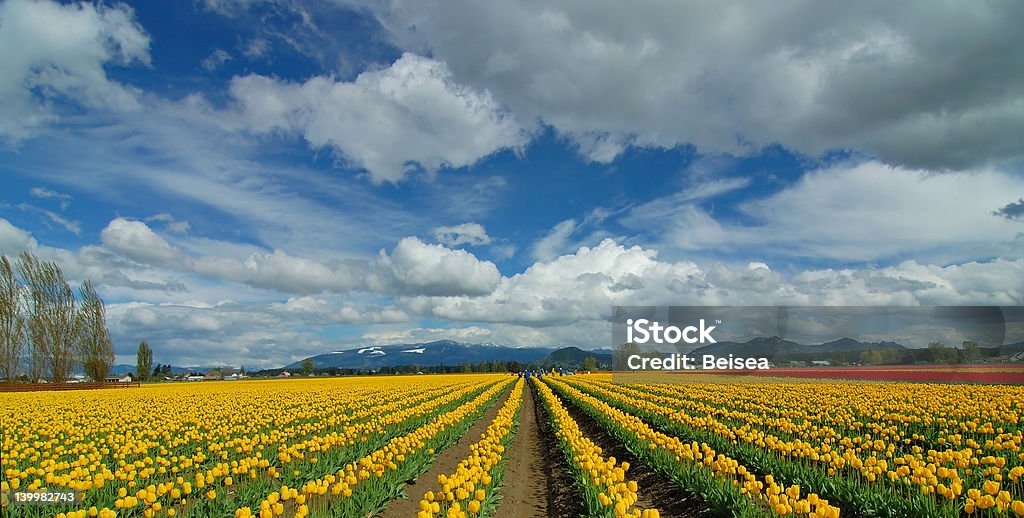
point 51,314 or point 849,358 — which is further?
point 849,358

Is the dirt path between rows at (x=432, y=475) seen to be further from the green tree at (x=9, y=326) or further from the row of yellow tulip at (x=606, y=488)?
the green tree at (x=9, y=326)

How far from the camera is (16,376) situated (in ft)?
174

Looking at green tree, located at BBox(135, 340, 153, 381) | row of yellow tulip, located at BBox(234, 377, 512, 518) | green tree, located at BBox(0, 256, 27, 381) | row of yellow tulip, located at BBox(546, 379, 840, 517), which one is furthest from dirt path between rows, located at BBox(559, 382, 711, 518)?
green tree, located at BBox(135, 340, 153, 381)

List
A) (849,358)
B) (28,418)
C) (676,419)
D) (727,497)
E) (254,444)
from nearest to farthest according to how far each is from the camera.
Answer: (727,497) → (254,444) → (676,419) → (28,418) → (849,358)

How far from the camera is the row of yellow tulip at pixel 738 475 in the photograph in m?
6.46

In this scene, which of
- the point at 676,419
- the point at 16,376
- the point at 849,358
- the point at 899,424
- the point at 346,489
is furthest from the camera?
the point at 849,358

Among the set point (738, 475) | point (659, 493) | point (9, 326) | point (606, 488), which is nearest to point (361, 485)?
point (606, 488)

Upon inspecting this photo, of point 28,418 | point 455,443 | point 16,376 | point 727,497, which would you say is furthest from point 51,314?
point 727,497

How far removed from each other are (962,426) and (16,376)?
228 ft

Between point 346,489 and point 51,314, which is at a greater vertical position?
point 51,314

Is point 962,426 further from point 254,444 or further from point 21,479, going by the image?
point 21,479

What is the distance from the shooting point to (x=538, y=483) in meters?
12.9

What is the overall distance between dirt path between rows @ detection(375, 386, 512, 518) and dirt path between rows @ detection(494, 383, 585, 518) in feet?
4.69

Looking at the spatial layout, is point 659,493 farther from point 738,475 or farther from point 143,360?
point 143,360
